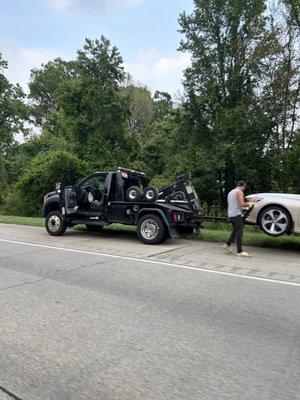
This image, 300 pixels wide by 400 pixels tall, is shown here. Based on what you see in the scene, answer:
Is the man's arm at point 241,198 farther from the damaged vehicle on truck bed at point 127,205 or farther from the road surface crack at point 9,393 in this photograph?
the road surface crack at point 9,393

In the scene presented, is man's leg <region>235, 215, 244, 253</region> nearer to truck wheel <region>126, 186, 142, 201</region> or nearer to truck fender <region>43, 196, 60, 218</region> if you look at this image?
truck wheel <region>126, 186, 142, 201</region>

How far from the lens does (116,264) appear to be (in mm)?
8992

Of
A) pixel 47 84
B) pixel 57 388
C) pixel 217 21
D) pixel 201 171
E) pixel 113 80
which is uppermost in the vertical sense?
pixel 47 84

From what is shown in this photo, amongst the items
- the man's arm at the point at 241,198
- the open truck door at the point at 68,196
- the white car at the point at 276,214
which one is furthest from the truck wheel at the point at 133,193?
the white car at the point at 276,214

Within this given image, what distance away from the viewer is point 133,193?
1237 centimetres

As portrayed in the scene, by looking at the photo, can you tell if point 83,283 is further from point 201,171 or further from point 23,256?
point 201,171

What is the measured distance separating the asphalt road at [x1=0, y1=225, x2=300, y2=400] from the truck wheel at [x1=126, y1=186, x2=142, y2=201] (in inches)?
146

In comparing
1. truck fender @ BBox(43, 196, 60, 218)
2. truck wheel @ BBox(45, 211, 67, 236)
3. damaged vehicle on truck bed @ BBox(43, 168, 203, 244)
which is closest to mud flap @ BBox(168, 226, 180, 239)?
damaged vehicle on truck bed @ BBox(43, 168, 203, 244)

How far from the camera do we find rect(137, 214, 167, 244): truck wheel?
38.0 ft

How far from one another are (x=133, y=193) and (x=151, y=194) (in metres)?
0.67

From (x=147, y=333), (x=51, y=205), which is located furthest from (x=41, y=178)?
(x=147, y=333)

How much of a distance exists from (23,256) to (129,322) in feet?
17.2

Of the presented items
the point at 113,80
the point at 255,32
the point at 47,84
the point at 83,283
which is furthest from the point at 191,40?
the point at 47,84

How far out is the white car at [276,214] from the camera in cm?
995
